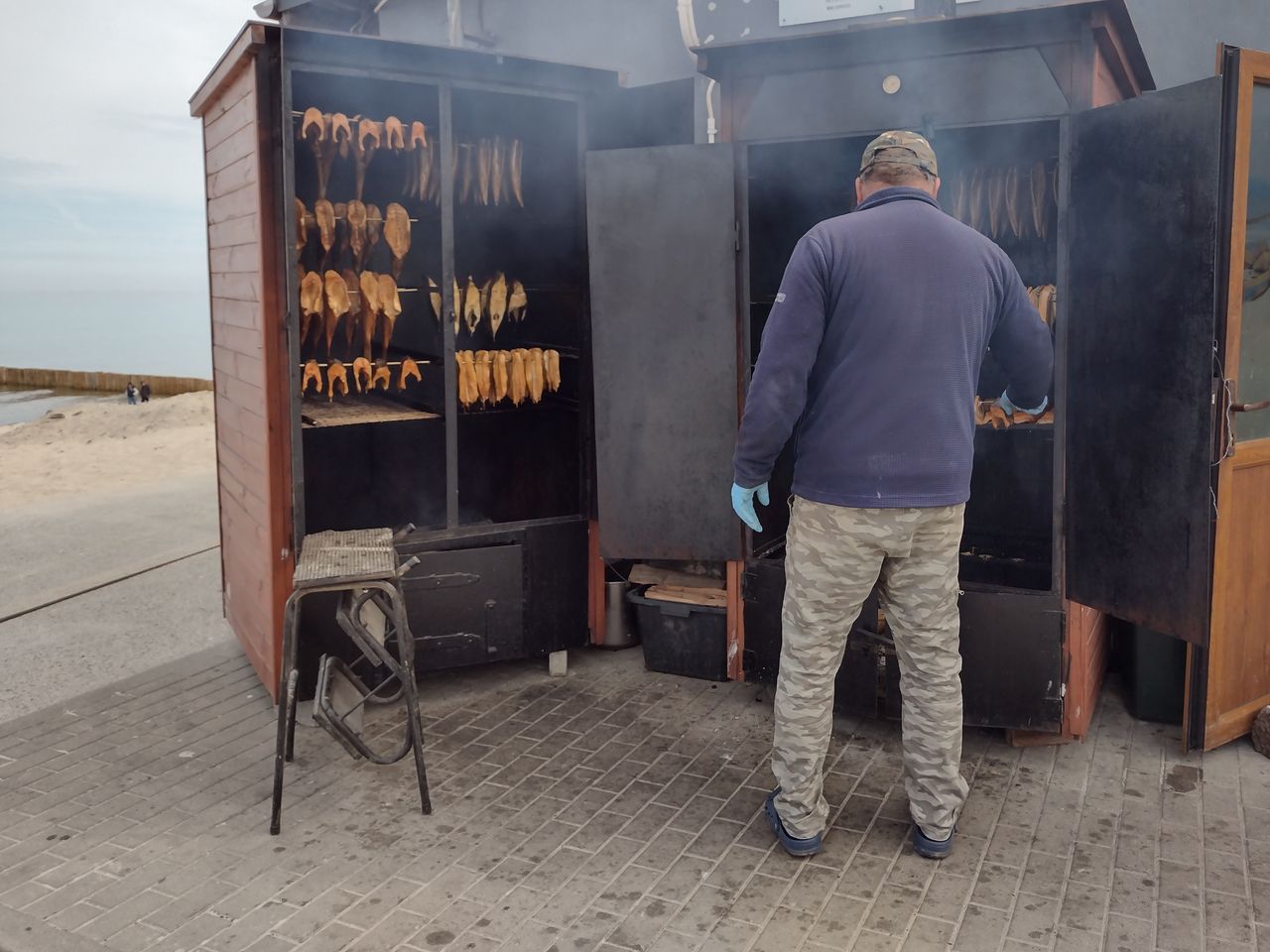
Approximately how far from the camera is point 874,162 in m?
3.14

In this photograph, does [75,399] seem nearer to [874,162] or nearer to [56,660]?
[56,660]

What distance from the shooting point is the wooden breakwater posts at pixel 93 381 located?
23.7m

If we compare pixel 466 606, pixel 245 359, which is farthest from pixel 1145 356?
pixel 245 359

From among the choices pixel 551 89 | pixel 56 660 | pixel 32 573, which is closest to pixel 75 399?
pixel 32 573

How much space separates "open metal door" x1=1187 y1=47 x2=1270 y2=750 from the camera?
137 inches

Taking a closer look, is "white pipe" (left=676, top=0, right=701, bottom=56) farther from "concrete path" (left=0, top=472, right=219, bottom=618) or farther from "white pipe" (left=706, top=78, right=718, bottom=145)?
"concrete path" (left=0, top=472, right=219, bottom=618)

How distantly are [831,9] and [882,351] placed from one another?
3008mm

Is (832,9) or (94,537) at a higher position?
(832,9)

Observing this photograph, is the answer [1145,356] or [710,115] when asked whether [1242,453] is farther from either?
[710,115]

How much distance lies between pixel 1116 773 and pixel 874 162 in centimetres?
234

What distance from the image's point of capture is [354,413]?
15.3 ft

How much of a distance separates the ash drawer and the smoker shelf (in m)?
0.63

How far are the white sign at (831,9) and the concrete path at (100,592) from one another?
4330 millimetres

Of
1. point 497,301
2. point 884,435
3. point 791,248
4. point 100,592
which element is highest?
point 791,248
